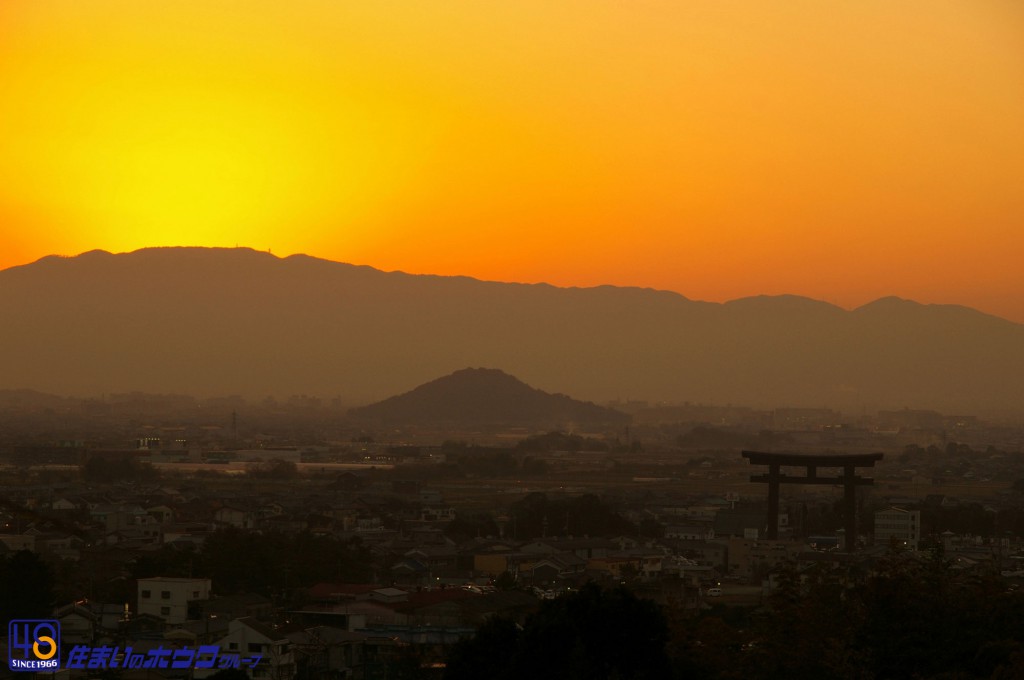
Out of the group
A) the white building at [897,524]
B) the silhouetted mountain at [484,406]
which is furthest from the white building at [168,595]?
the silhouetted mountain at [484,406]

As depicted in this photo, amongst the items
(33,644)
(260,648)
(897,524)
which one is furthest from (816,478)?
(33,644)

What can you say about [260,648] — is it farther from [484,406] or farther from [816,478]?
[484,406]

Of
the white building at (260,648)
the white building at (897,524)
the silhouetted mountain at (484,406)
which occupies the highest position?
the silhouetted mountain at (484,406)

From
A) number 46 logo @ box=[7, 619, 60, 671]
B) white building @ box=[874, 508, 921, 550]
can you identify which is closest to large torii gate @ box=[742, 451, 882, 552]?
white building @ box=[874, 508, 921, 550]

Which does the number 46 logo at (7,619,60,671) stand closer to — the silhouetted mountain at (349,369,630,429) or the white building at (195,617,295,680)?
the white building at (195,617,295,680)

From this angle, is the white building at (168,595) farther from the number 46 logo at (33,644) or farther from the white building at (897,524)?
the white building at (897,524)

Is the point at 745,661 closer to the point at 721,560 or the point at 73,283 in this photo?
the point at 721,560
